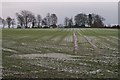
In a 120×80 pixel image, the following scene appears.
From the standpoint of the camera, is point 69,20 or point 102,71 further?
point 69,20

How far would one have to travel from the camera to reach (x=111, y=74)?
35.8ft

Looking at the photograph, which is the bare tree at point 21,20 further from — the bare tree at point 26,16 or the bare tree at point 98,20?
the bare tree at point 98,20

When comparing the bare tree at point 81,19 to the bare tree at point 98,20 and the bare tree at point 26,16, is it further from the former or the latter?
the bare tree at point 26,16

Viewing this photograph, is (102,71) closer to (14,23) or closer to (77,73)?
(77,73)

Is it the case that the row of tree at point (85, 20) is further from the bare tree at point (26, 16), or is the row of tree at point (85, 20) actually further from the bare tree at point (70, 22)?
the bare tree at point (26, 16)

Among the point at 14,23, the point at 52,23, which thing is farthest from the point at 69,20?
the point at 14,23

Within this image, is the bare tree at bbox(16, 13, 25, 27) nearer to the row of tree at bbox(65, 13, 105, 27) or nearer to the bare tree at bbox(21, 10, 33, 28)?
the bare tree at bbox(21, 10, 33, 28)

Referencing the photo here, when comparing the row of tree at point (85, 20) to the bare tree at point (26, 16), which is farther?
the row of tree at point (85, 20)

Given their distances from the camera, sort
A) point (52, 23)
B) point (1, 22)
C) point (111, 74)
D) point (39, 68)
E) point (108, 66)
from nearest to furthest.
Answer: point (111, 74) → point (39, 68) → point (108, 66) → point (1, 22) → point (52, 23)

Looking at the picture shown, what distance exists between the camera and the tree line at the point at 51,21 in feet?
481

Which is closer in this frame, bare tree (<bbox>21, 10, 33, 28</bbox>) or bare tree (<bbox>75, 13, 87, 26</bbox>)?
bare tree (<bbox>21, 10, 33, 28</bbox>)

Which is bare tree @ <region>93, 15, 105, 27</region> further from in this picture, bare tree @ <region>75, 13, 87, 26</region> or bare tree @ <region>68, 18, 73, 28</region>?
bare tree @ <region>68, 18, 73, 28</region>

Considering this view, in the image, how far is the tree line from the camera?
14662 centimetres

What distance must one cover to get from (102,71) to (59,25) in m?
139
